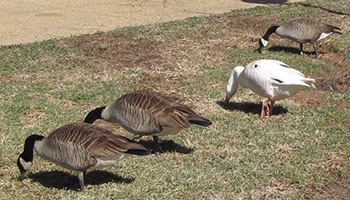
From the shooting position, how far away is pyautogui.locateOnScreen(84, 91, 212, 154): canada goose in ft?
19.4

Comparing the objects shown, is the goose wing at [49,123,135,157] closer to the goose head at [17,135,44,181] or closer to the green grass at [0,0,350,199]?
the goose head at [17,135,44,181]

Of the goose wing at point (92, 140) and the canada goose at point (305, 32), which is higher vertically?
the goose wing at point (92, 140)

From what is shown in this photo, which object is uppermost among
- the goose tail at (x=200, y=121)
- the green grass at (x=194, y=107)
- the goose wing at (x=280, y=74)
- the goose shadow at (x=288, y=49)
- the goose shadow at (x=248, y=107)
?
the goose wing at (x=280, y=74)

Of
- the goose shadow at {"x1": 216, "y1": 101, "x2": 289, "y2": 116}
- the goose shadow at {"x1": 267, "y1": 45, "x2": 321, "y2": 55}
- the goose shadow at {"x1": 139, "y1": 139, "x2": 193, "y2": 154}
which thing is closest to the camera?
the goose shadow at {"x1": 139, "y1": 139, "x2": 193, "y2": 154}

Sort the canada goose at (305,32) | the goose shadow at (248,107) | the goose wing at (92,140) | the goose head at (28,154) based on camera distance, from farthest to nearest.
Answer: the canada goose at (305,32) → the goose shadow at (248,107) → the goose head at (28,154) → the goose wing at (92,140)

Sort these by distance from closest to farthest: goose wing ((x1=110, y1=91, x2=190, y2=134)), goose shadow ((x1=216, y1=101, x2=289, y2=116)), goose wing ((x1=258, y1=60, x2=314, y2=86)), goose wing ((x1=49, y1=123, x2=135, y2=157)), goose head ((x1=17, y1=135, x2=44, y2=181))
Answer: goose wing ((x1=49, y1=123, x2=135, y2=157)), goose head ((x1=17, y1=135, x2=44, y2=181)), goose wing ((x1=110, y1=91, x2=190, y2=134)), goose wing ((x1=258, y1=60, x2=314, y2=86)), goose shadow ((x1=216, y1=101, x2=289, y2=116))

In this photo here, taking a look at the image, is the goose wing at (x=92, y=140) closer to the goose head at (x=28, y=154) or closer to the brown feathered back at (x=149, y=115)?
the goose head at (x=28, y=154)

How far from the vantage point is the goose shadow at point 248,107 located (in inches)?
295

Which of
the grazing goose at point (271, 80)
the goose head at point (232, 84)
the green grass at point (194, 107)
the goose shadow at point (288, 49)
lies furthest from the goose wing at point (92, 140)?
the goose shadow at point (288, 49)

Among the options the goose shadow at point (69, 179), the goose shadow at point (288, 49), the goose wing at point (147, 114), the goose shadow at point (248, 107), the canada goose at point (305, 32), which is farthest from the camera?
the goose shadow at point (288, 49)

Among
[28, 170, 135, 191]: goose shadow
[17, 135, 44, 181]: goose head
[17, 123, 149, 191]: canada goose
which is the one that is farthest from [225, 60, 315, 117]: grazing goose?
[17, 135, 44, 181]: goose head

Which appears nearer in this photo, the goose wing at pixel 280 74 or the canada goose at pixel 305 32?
the goose wing at pixel 280 74

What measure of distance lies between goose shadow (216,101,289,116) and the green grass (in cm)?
3

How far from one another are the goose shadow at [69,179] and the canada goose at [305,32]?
467 centimetres
